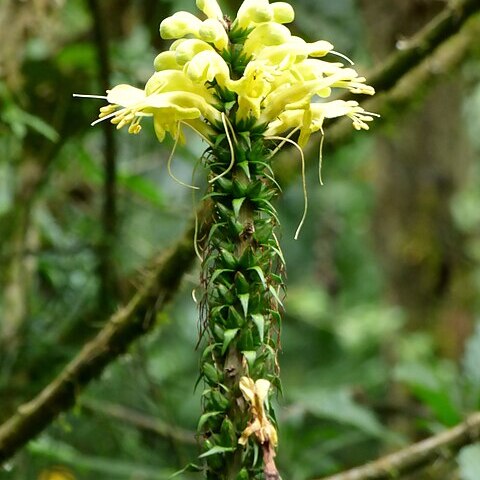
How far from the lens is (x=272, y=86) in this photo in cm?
127

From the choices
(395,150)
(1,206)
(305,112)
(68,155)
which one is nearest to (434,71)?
(68,155)

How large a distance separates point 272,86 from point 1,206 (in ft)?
5.59

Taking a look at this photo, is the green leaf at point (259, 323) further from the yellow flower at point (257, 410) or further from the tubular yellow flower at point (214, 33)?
the tubular yellow flower at point (214, 33)

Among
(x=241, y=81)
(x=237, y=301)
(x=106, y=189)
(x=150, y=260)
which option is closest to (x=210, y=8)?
(x=241, y=81)

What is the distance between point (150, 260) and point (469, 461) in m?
0.93

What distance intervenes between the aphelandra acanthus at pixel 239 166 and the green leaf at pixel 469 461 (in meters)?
1.04

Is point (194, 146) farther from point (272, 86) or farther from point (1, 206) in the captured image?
point (272, 86)

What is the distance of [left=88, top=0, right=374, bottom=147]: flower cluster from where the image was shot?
1.22 metres

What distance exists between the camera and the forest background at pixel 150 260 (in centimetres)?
220

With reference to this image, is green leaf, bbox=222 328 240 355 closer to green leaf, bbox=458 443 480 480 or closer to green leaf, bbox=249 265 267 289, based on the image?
green leaf, bbox=249 265 267 289

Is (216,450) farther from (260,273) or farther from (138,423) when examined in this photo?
(138,423)

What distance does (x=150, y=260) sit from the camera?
2.48 metres

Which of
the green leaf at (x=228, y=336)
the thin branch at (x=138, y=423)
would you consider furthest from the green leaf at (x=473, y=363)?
the green leaf at (x=228, y=336)

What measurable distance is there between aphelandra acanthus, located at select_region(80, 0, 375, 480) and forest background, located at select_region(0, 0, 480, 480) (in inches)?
28.2
